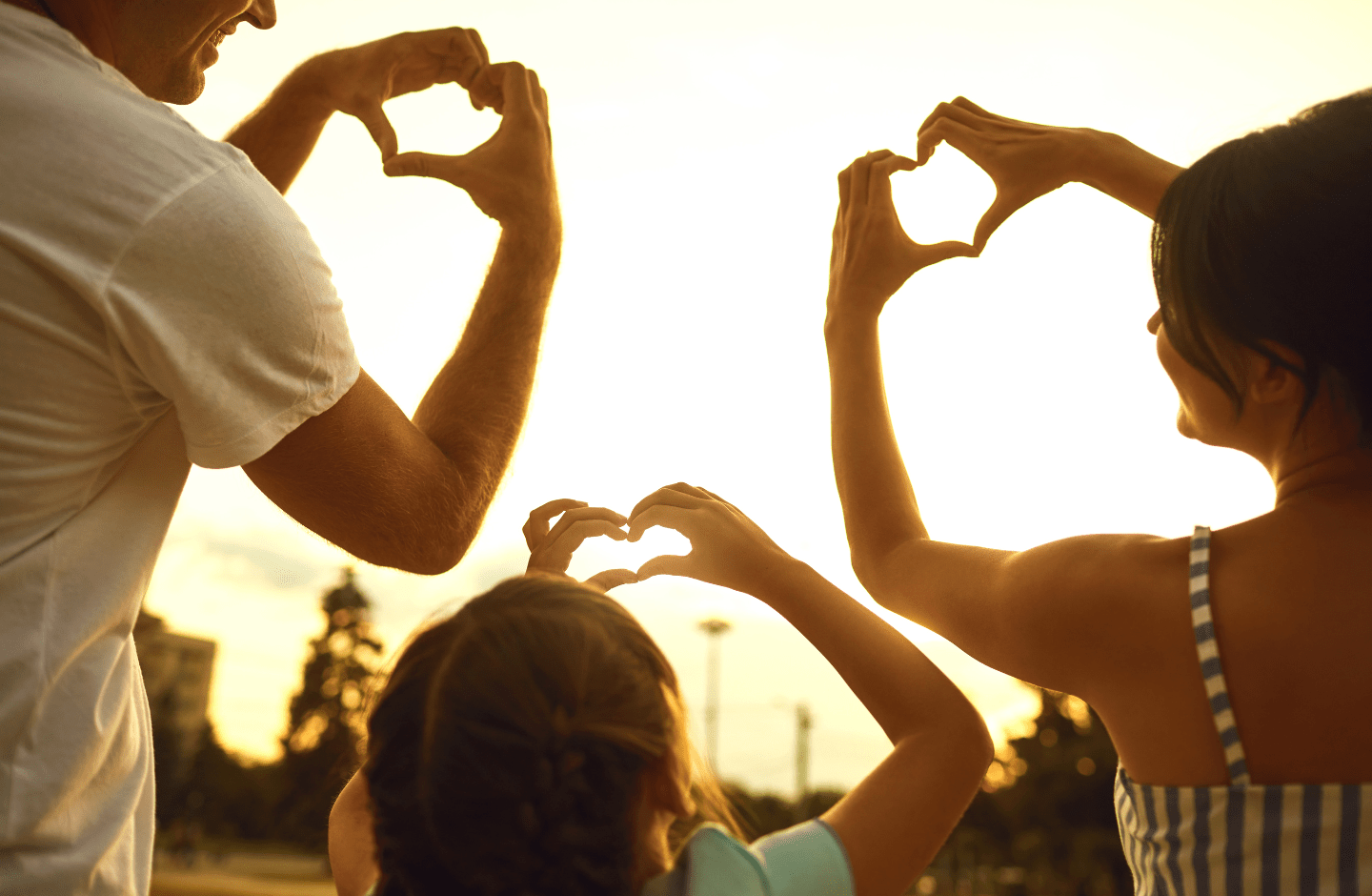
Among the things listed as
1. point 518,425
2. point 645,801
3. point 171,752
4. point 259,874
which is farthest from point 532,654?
point 171,752

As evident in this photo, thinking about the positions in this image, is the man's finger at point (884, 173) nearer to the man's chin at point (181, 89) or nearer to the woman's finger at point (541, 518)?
the woman's finger at point (541, 518)

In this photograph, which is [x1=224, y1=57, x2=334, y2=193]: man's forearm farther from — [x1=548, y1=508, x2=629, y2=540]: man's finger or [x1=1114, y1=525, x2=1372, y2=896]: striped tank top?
[x1=1114, y1=525, x2=1372, y2=896]: striped tank top

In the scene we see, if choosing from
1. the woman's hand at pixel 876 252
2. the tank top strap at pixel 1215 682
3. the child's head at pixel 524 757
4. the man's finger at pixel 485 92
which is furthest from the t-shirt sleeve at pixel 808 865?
the man's finger at pixel 485 92

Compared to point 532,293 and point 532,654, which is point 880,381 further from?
point 532,654

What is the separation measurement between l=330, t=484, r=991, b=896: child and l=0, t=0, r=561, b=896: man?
0.86 feet

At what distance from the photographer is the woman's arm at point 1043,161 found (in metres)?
1.94

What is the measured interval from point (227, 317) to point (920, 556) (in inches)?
44.7

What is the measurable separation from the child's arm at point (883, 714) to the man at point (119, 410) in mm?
504

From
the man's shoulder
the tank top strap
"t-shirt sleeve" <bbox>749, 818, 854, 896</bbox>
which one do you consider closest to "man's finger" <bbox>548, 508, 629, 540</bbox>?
"t-shirt sleeve" <bbox>749, 818, 854, 896</bbox>

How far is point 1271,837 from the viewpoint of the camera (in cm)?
133

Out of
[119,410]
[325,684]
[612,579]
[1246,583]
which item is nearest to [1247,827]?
[1246,583]

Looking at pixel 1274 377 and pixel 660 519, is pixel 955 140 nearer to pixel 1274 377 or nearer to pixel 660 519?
pixel 1274 377

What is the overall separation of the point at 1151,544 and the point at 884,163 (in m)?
1.08

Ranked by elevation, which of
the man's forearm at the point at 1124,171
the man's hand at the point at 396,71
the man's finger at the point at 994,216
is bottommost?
the man's finger at the point at 994,216
